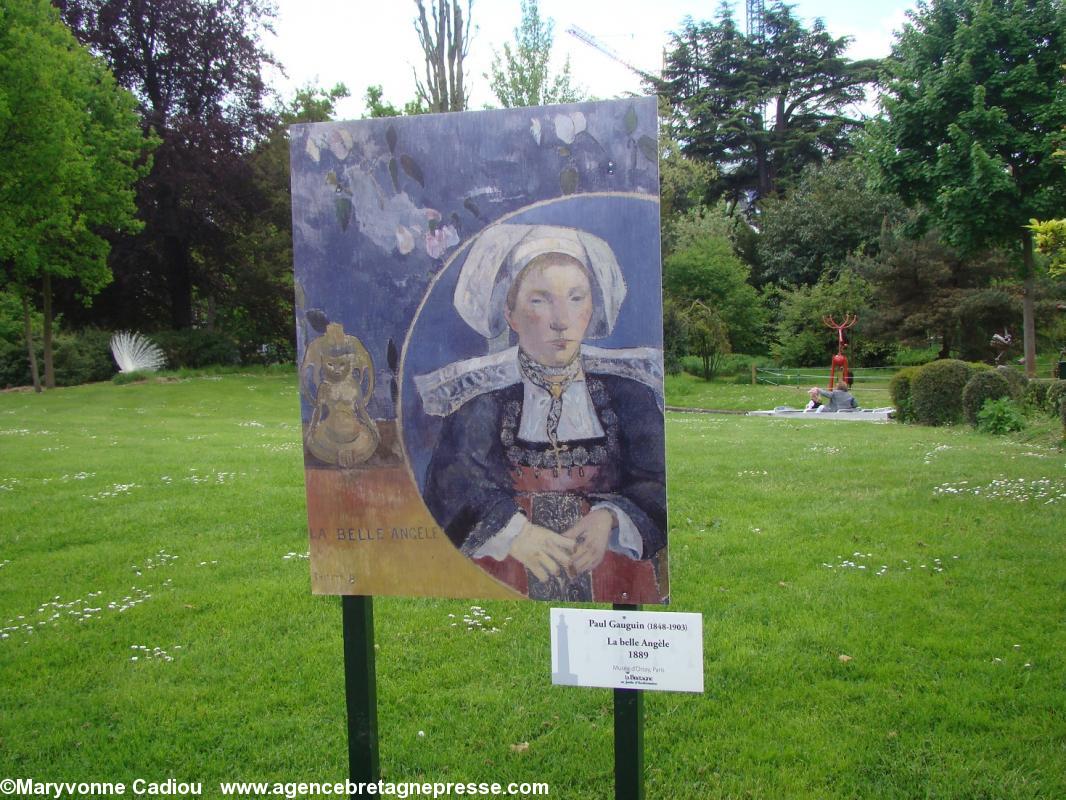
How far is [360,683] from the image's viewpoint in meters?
3.08

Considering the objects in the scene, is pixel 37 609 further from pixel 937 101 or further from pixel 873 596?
pixel 937 101

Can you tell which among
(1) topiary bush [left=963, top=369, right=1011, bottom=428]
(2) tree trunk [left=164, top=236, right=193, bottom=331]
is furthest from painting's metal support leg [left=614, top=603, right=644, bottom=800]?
(2) tree trunk [left=164, top=236, right=193, bottom=331]

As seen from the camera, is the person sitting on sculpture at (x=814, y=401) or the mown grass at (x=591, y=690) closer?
the mown grass at (x=591, y=690)

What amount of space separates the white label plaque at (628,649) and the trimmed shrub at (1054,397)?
14.0 m

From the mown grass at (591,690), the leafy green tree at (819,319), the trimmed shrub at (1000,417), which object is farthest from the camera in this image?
the leafy green tree at (819,319)

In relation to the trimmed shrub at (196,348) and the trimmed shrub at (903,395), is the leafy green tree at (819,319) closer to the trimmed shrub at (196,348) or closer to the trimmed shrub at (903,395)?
the trimmed shrub at (903,395)

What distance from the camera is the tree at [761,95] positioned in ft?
143

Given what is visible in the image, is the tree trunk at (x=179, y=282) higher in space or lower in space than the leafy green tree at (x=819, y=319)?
higher

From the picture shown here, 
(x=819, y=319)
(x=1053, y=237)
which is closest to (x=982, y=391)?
(x=1053, y=237)

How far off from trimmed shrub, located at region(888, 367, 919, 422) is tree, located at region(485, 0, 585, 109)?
56.1 ft

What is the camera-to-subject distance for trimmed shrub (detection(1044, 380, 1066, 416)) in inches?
561

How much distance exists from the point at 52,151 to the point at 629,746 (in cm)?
1536

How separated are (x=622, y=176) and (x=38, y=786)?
3.45m

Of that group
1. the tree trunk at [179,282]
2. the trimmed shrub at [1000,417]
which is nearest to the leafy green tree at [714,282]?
the tree trunk at [179,282]
